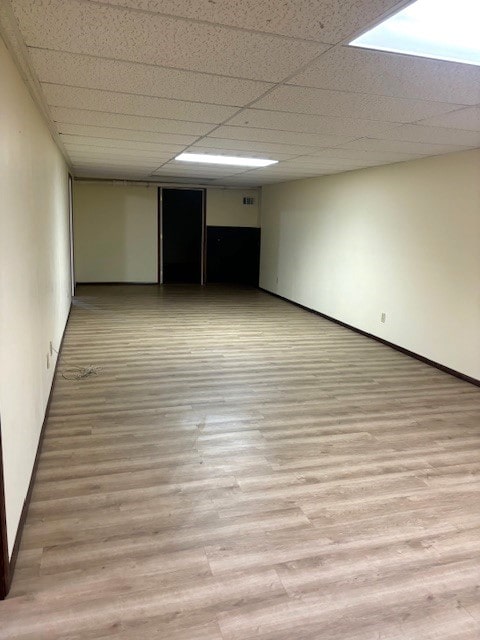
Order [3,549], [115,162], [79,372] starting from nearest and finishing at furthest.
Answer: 1. [3,549]
2. [79,372]
3. [115,162]

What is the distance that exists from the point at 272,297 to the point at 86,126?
20.1 ft

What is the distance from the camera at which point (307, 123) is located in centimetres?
363

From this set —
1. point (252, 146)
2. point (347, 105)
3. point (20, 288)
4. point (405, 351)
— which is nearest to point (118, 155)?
point (252, 146)

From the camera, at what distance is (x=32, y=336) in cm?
293

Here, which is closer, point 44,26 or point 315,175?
point 44,26

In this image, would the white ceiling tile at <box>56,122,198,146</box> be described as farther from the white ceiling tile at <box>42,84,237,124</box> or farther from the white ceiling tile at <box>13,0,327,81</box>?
the white ceiling tile at <box>13,0,327,81</box>

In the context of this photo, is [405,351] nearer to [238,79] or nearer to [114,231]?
[238,79]

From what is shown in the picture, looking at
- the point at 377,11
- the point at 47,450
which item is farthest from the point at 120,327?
the point at 377,11

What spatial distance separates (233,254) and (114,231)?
9.17 feet

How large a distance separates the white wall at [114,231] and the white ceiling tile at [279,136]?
6.51 meters

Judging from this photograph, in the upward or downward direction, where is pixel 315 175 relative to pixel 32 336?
upward

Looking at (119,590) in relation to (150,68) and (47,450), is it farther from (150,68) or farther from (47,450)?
(150,68)

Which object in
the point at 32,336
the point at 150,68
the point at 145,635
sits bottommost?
the point at 145,635

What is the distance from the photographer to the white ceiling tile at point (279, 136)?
4012 mm
